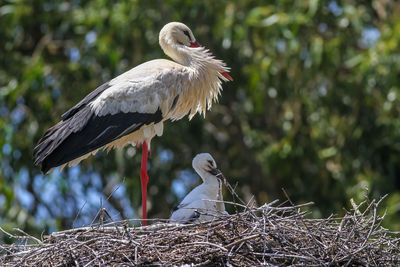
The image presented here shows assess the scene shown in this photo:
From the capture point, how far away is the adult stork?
6.89m

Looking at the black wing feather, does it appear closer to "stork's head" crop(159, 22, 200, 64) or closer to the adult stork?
the adult stork

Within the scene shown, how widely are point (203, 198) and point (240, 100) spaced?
4648 millimetres

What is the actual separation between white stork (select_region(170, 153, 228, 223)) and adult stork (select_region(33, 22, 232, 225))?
0.38 meters

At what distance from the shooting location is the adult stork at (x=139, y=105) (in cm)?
689

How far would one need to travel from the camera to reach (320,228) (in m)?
5.86

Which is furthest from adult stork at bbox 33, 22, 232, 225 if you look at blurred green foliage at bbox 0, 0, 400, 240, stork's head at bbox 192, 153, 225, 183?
blurred green foliage at bbox 0, 0, 400, 240

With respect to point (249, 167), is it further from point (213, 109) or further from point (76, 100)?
point (76, 100)

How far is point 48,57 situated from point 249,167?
289 centimetres

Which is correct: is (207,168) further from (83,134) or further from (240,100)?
(240,100)

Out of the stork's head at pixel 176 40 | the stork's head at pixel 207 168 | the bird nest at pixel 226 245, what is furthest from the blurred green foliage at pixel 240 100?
the bird nest at pixel 226 245

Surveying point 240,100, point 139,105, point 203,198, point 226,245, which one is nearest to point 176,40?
point 139,105

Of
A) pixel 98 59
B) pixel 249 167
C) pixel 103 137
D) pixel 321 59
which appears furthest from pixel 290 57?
pixel 103 137

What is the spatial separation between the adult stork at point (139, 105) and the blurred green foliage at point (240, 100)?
2.36 meters

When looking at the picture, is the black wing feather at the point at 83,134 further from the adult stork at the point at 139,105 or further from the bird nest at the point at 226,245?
the bird nest at the point at 226,245
